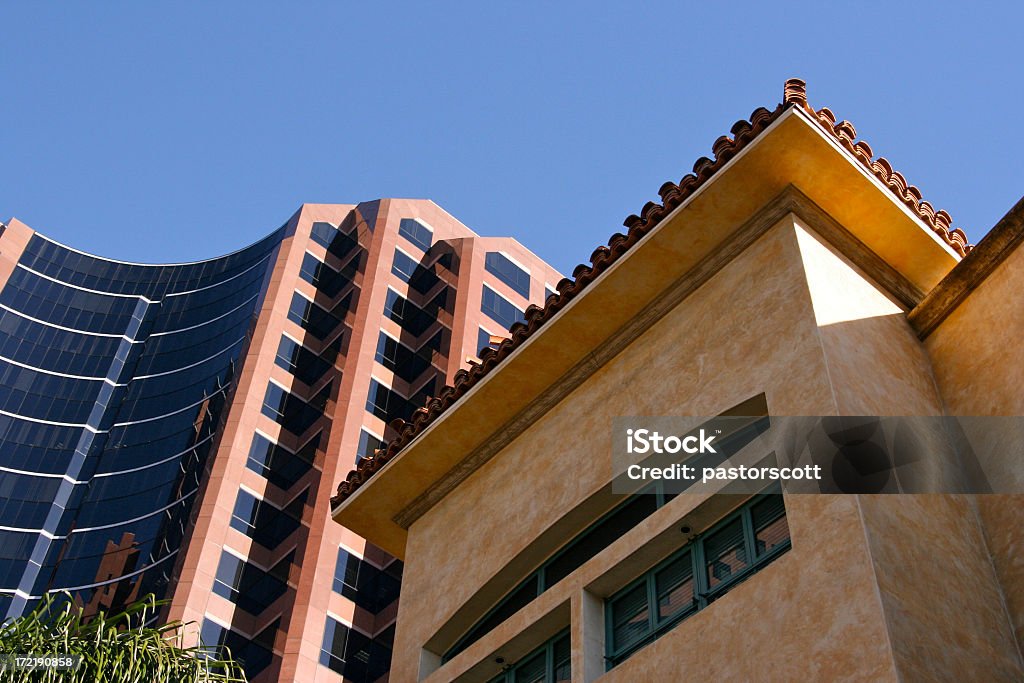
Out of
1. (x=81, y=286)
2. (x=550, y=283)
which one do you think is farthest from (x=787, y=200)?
(x=81, y=286)

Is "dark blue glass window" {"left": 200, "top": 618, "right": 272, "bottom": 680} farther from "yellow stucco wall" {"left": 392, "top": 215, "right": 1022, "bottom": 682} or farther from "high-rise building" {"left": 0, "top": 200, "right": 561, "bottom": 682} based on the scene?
"yellow stucco wall" {"left": 392, "top": 215, "right": 1022, "bottom": 682}

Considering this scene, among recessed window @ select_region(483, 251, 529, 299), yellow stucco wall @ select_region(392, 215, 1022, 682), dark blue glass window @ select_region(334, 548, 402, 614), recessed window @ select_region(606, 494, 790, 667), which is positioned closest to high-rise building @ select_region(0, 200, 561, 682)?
dark blue glass window @ select_region(334, 548, 402, 614)

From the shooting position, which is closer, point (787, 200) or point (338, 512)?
point (787, 200)

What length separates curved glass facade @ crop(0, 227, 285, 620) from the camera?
62.2 m

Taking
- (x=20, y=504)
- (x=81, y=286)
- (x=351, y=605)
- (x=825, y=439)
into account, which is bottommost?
(x=825, y=439)

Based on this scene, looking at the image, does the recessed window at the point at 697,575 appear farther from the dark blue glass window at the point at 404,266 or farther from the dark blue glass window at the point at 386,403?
the dark blue glass window at the point at 404,266

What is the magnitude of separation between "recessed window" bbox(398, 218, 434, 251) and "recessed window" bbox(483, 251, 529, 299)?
378cm

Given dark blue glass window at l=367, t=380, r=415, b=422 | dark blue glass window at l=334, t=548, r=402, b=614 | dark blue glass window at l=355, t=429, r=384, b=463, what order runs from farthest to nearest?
dark blue glass window at l=367, t=380, r=415, b=422 < dark blue glass window at l=355, t=429, r=384, b=463 < dark blue glass window at l=334, t=548, r=402, b=614

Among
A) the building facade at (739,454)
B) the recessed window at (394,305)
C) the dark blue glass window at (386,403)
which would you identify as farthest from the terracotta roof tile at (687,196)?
the recessed window at (394,305)

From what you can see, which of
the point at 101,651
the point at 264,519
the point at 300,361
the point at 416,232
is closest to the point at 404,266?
the point at 416,232

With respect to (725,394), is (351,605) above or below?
above

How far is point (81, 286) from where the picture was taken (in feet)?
290

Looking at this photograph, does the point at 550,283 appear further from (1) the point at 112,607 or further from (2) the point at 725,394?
(2) the point at 725,394

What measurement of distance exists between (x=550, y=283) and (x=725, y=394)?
66.6 metres
